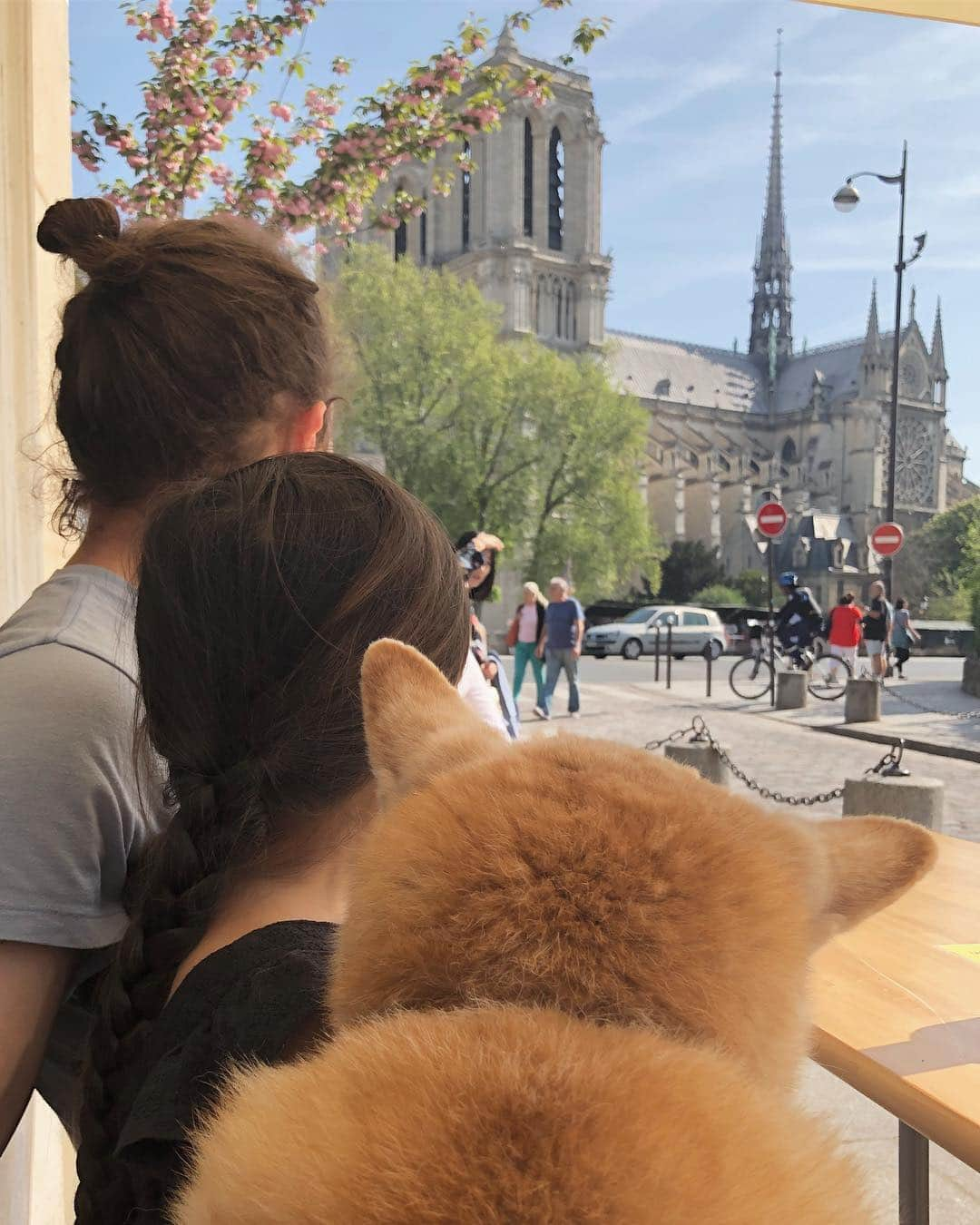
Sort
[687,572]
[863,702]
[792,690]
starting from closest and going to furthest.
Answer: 1. [863,702]
2. [792,690]
3. [687,572]

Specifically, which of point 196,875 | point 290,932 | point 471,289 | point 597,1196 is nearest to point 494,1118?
point 597,1196

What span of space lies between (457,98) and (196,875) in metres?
5.19

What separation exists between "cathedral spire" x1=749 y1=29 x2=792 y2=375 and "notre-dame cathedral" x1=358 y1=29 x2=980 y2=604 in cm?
15

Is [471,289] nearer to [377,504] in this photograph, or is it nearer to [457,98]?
[457,98]

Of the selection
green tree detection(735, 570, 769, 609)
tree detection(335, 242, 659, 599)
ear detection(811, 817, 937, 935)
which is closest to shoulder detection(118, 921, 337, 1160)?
ear detection(811, 817, 937, 935)

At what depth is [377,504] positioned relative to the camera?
40.6 inches

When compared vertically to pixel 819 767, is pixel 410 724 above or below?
above

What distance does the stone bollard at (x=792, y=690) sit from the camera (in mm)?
15188

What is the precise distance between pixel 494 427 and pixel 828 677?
64.7 feet

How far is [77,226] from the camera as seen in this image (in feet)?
4.59

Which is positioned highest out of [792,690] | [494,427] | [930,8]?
[494,427]

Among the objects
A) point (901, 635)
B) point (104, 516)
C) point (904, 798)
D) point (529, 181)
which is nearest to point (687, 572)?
point (529, 181)

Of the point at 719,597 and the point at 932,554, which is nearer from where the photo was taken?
the point at 719,597

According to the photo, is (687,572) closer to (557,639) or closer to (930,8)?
(557,639)
